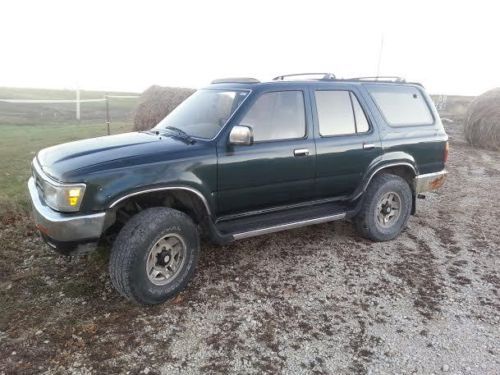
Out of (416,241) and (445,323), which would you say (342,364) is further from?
(416,241)

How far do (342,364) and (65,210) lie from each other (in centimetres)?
242

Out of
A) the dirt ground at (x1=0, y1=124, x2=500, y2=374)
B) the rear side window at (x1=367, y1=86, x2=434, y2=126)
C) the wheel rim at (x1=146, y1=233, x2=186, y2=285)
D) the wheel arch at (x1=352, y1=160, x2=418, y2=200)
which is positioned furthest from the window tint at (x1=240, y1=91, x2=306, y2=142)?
the dirt ground at (x1=0, y1=124, x2=500, y2=374)

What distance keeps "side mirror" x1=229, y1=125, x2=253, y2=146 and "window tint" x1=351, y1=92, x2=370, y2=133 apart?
1.63m

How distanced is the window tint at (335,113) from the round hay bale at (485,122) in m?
10.7

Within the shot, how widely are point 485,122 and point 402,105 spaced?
1001 centimetres

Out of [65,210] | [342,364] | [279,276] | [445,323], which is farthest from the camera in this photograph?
[279,276]

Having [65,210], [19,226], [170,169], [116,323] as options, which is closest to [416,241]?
[170,169]

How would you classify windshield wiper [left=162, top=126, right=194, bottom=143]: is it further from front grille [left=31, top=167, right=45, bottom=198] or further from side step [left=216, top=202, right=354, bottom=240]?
front grille [left=31, top=167, right=45, bottom=198]

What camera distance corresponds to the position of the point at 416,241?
5.47m

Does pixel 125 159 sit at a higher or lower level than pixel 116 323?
higher

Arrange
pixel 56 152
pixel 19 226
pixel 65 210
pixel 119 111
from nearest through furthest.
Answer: pixel 65 210 → pixel 56 152 → pixel 19 226 → pixel 119 111

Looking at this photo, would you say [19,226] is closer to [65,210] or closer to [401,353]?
[65,210]

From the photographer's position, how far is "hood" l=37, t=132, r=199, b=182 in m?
3.48

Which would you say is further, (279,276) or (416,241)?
(416,241)
